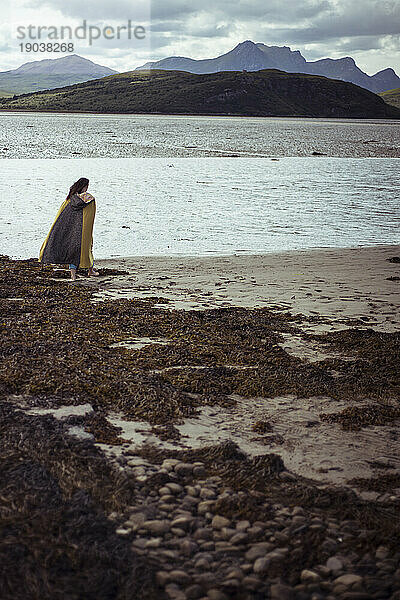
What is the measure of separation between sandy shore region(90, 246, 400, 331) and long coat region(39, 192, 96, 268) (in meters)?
0.79

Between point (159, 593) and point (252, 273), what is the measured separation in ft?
28.2

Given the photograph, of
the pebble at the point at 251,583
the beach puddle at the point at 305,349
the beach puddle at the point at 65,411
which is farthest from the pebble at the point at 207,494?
the beach puddle at the point at 305,349

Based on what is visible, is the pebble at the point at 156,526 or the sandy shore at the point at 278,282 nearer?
the pebble at the point at 156,526

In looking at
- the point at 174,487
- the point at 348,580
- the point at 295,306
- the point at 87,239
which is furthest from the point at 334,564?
the point at 87,239

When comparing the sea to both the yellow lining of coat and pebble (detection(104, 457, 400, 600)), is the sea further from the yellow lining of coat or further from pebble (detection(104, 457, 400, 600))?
pebble (detection(104, 457, 400, 600))

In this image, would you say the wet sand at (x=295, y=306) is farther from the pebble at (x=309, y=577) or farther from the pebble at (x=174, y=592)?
the pebble at (x=174, y=592)

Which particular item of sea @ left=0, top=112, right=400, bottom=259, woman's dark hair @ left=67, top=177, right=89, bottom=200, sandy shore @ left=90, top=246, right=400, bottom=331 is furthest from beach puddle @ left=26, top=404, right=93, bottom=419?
sea @ left=0, top=112, right=400, bottom=259

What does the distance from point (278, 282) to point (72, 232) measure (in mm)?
3664

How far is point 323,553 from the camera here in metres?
3.38

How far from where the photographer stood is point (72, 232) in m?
10.6

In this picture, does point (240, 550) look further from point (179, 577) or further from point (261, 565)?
point (179, 577)

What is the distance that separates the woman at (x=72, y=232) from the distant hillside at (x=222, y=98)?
133779mm

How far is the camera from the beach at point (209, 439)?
3.27 m

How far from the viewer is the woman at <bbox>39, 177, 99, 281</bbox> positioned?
1055cm
